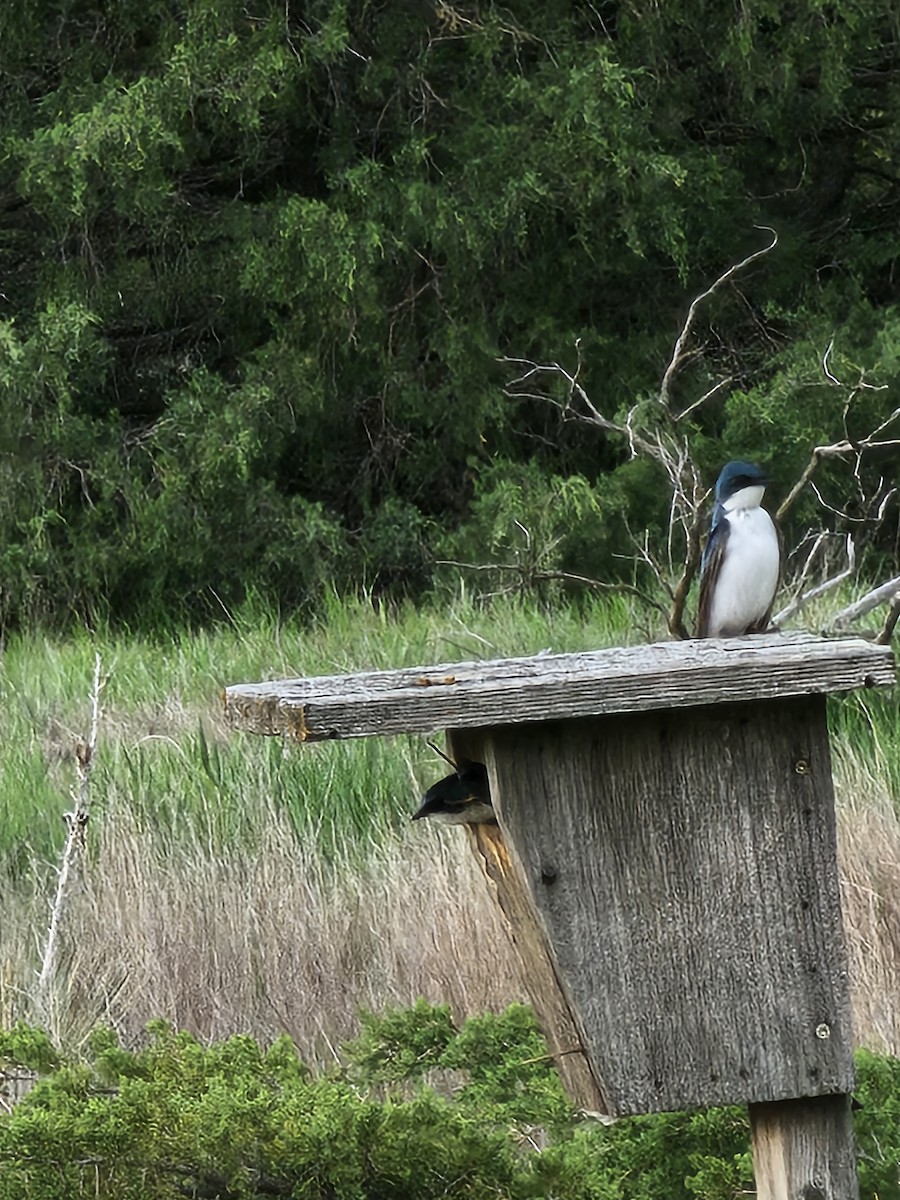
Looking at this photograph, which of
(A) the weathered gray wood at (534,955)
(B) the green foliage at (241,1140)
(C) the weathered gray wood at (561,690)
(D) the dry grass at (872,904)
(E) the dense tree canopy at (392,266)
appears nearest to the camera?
(C) the weathered gray wood at (561,690)

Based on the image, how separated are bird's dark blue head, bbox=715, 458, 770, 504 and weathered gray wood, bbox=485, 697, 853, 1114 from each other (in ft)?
4.17

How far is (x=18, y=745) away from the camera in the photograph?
6.18 m

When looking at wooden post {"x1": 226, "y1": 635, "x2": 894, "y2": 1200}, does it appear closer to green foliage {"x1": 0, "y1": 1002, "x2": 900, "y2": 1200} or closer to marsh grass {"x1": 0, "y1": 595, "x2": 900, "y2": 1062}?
green foliage {"x1": 0, "y1": 1002, "x2": 900, "y2": 1200}

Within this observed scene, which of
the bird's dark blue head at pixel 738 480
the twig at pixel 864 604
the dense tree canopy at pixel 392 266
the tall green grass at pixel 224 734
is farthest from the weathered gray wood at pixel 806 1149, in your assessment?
the dense tree canopy at pixel 392 266

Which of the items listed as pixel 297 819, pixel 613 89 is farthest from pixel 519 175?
pixel 297 819

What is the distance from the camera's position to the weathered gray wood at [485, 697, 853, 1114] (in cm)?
227

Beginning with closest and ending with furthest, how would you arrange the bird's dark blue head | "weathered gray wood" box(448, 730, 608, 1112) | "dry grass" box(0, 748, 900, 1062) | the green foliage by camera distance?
the green foliage → "weathered gray wood" box(448, 730, 608, 1112) → the bird's dark blue head → "dry grass" box(0, 748, 900, 1062)

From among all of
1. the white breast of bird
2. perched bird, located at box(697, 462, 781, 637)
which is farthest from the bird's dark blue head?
the white breast of bird

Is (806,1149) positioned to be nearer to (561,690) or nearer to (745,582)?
(561,690)

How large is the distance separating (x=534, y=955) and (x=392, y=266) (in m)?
9.65

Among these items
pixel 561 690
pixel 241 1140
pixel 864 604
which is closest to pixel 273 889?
pixel 864 604

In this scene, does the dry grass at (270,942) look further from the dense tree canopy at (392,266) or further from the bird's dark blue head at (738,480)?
the dense tree canopy at (392,266)

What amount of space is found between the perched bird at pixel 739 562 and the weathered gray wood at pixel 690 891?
85cm

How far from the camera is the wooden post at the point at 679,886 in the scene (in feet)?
7.43
